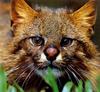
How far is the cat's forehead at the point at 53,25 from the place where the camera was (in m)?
6.68

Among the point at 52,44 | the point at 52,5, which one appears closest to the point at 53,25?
the point at 52,44

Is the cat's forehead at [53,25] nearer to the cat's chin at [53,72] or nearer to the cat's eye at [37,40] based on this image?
the cat's eye at [37,40]

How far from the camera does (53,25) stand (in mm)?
6773

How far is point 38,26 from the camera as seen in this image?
676cm

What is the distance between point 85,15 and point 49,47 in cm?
78

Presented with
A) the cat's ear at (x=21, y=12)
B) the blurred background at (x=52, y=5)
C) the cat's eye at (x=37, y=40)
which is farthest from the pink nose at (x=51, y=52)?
the blurred background at (x=52, y=5)

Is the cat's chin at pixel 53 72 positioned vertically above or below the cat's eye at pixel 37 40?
below

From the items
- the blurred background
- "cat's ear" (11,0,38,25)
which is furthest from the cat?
the blurred background

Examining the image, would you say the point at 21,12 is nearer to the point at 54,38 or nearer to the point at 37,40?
the point at 37,40

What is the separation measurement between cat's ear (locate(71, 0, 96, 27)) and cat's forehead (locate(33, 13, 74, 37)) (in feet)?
0.31

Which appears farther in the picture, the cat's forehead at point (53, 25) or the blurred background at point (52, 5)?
the blurred background at point (52, 5)

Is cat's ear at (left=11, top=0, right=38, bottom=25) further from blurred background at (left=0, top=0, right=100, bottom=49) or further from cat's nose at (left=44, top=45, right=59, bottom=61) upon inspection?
blurred background at (left=0, top=0, right=100, bottom=49)

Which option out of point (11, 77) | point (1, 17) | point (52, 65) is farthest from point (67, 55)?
point (1, 17)

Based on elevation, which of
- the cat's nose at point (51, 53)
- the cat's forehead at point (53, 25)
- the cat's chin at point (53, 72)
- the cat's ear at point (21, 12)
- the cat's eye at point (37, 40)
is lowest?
the cat's chin at point (53, 72)
